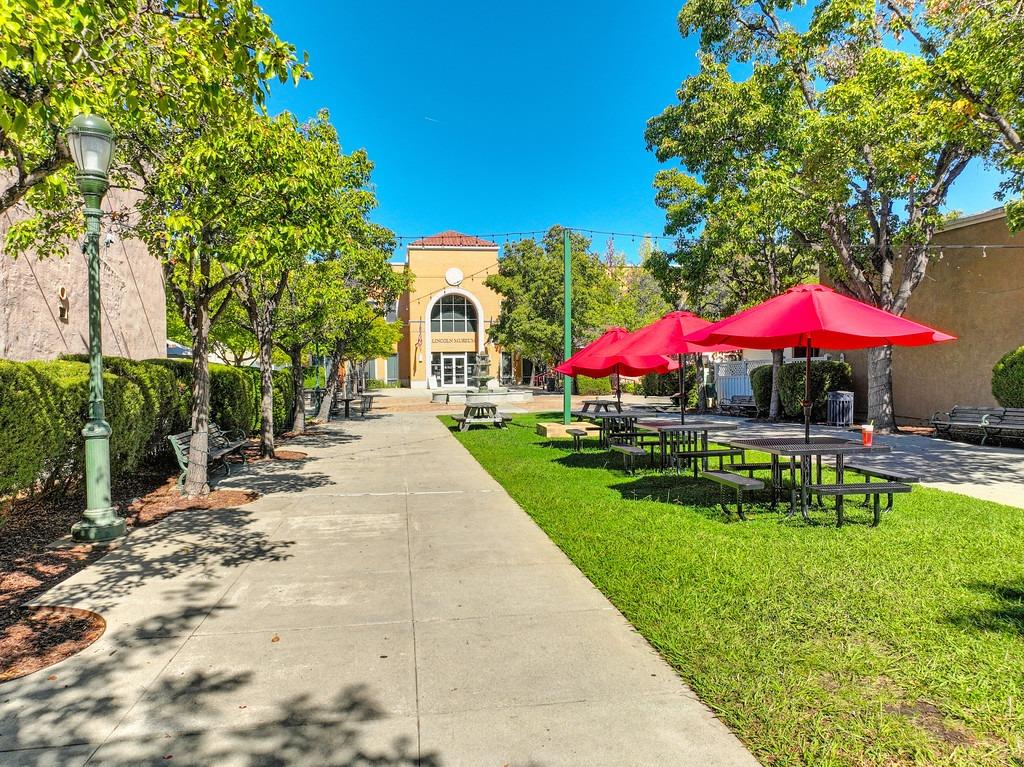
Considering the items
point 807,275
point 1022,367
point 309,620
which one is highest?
point 807,275

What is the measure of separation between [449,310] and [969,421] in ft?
132

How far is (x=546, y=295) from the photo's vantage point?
38.5 meters

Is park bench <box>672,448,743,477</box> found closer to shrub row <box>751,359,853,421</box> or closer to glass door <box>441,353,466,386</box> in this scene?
shrub row <box>751,359,853,421</box>

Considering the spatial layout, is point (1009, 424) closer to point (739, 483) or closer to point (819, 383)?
point (819, 383)

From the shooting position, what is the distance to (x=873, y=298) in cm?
1550

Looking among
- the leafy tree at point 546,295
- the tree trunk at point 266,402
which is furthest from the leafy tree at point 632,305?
the tree trunk at point 266,402

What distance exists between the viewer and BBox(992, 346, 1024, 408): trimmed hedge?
12.7 meters

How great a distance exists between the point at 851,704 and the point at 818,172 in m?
13.1

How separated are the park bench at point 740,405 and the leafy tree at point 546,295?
46.6 ft

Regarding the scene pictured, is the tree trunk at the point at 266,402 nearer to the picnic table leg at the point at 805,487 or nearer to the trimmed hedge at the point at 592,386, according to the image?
the picnic table leg at the point at 805,487

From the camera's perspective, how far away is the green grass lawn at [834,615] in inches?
110

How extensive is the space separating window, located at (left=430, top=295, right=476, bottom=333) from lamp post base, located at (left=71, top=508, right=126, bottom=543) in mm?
43899

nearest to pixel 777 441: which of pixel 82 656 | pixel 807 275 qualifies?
pixel 82 656

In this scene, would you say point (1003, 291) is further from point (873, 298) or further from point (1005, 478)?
point (1005, 478)
